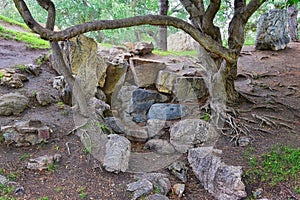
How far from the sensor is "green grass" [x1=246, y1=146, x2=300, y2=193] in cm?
324

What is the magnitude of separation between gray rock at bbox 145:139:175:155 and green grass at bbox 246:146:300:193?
4.49ft

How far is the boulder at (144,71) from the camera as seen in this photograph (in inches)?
264

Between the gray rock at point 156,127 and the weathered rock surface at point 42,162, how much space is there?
83.1 inches

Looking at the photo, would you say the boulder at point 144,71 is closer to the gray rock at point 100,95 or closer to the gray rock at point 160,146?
the gray rock at point 100,95

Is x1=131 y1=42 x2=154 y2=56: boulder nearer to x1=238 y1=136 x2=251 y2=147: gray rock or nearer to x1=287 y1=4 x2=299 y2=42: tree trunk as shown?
x1=238 y1=136 x2=251 y2=147: gray rock

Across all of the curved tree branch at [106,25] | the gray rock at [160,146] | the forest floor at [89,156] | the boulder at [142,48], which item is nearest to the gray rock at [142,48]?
the boulder at [142,48]

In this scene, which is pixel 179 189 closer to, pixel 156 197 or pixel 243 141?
pixel 156 197

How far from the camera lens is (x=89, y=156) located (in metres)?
3.68

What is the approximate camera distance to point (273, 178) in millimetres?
3289

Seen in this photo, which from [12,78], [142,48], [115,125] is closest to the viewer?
[12,78]

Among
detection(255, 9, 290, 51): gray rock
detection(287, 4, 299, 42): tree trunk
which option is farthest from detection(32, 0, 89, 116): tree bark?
detection(287, 4, 299, 42): tree trunk

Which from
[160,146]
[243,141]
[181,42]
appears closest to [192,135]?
[160,146]

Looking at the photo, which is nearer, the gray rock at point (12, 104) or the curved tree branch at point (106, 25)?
the curved tree branch at point (106, 25)

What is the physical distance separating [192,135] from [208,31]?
198cm
